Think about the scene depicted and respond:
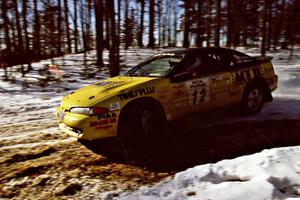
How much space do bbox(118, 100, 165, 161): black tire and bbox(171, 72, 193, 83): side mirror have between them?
1.88ft

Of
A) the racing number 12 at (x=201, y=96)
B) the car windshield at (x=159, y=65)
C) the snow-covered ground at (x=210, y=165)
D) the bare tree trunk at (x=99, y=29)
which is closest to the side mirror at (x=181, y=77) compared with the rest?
the car windshield at (x=159, y=65)

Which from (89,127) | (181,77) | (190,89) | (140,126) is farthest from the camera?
(190,89)

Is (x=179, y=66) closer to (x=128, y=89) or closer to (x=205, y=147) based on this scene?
(x=128, y=89)

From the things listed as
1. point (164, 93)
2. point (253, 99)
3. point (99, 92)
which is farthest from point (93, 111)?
point (253, 99)

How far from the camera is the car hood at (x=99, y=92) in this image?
5.07m

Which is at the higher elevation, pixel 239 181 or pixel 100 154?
pixel 239 181

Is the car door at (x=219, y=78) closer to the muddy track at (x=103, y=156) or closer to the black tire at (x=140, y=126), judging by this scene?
the muddy track at (x=103, y=156)

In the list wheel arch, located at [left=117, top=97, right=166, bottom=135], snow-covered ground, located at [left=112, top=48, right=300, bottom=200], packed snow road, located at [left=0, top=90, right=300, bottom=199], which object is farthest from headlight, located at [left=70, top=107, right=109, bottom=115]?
snow-covered ground, located at [left=112, top=48, right=300, bottom=200]

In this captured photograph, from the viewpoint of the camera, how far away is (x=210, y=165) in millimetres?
4172

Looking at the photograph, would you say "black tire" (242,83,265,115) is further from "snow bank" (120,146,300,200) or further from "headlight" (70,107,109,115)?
"headlight" (70,107,109,115)

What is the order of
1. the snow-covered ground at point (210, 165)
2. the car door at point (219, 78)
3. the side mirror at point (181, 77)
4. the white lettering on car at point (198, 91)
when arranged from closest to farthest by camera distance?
the snow-covered ground at point (210, 165) → the side mirror at point (181, 77) → the white lettering on car at point (198, 91) → the car door at point (219, 78)

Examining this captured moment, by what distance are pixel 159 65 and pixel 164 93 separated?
92 cm

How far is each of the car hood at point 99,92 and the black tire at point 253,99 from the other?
2.52 metres

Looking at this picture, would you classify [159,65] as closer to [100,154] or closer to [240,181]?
[100,154]
